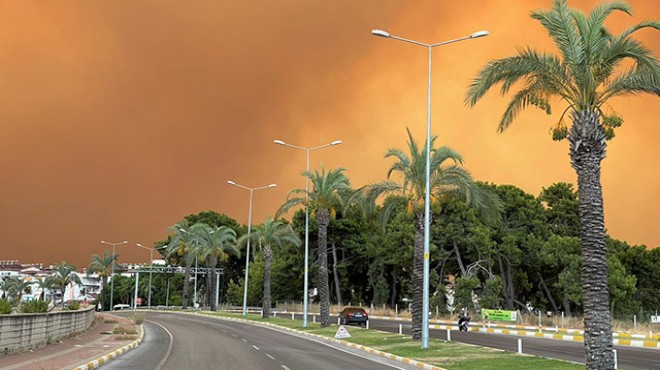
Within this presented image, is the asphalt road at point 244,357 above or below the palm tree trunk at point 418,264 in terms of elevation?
below

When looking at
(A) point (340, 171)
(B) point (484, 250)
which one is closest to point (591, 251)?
(A) point (340, 171)

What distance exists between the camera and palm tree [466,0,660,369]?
55.0 ft

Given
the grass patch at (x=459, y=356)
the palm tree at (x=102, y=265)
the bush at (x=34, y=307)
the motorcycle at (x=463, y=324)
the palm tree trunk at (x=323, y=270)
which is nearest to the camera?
the grass patch at (x=459, y=356)

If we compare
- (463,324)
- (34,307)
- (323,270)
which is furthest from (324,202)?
(34,307)

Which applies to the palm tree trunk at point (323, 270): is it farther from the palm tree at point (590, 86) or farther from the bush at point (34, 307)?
the palm tree at point (590, 86)

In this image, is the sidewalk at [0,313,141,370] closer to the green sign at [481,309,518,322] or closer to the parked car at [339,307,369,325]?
the parked car at [339,307,369,325]

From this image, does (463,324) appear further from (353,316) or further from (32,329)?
(32,329)

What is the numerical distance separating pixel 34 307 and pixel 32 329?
101 inches

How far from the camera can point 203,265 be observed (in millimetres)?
113188

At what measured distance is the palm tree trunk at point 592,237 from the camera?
16359mm

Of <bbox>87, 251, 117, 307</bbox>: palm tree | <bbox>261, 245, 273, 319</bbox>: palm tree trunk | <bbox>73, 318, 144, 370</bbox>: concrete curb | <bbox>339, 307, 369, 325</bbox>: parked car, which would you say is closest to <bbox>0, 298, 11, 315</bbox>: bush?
<bbox>73, 318, 144, 370</bbox>: concrete curb

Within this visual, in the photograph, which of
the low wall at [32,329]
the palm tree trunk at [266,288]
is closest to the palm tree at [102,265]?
the palm tree trunk at [266,288]

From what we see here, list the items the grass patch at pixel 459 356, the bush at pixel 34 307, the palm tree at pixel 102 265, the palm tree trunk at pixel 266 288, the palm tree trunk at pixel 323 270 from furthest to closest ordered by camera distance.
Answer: the palm tree at pixel 102 265, the palm tree trunk at pixel 266 288, the palm tree trunk at pixel 323 270, the bush at pixel 34 307, the grass patch at pixel 459 356

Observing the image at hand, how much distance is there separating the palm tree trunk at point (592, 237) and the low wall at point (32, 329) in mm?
17602
